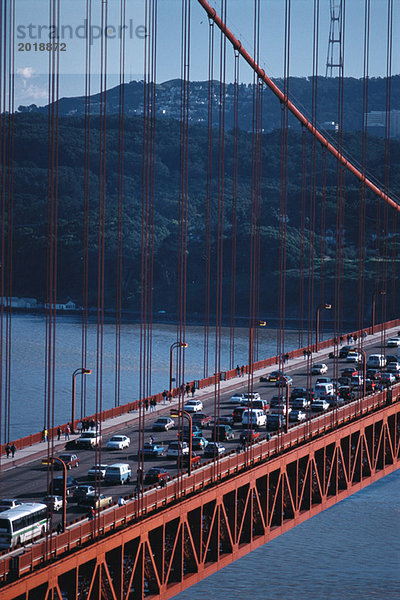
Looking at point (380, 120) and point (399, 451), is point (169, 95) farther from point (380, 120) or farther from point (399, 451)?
point (399, 451)

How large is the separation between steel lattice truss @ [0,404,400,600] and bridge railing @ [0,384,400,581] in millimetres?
161

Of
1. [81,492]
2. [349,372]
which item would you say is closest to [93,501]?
[81,492]

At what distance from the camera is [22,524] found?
13.9 m

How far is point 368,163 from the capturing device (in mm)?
104500

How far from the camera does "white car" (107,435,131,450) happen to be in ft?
67.2

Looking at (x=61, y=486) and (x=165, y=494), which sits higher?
(x=165, y=494)

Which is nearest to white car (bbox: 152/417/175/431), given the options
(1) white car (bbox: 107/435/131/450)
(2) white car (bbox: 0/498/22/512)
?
(1) white car (bbox: 107/435/131/450)

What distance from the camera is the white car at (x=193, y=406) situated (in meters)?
24.7

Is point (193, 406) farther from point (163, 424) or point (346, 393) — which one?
point (346, 393)

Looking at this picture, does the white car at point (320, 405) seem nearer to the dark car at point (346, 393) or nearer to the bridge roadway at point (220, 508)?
the bridge roadway at point (220, 508)

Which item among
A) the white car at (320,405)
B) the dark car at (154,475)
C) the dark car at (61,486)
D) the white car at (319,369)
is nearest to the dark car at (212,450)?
the dark car at (154,475)

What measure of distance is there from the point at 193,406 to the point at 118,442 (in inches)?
176

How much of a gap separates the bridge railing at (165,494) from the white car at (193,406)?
2.69m

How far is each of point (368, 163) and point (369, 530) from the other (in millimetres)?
82518
